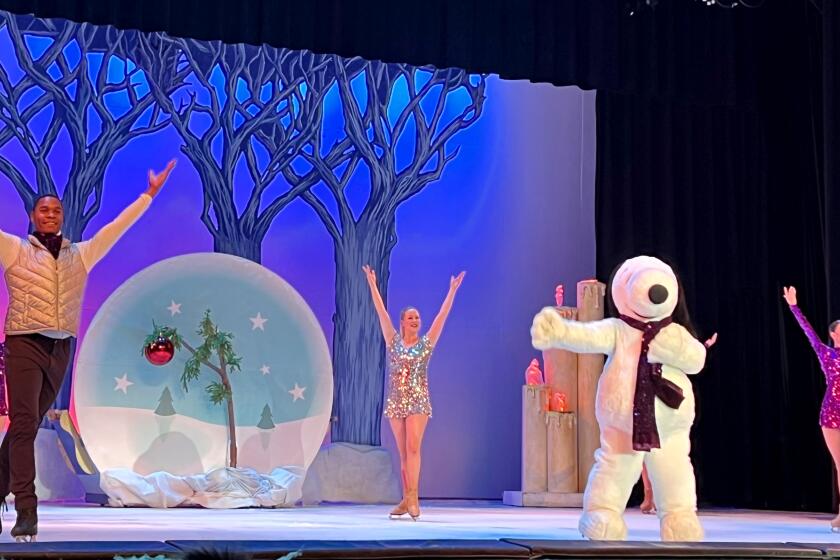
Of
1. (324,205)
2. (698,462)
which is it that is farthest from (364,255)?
(698,462)

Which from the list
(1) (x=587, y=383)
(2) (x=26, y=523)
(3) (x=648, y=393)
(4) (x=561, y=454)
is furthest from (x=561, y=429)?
A: (2) (x=26, y=523)

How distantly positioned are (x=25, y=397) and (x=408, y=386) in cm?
276

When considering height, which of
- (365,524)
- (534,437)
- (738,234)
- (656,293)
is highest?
(738,234)

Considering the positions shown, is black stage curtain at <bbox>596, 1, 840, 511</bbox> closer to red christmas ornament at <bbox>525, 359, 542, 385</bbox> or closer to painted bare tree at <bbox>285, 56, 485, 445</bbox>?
red christmas ornament at <bbox>525, 359, 542, 385</bbox>

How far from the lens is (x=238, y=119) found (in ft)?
31.5

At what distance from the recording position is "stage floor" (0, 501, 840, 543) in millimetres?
5566

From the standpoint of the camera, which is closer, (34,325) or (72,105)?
(34,325)

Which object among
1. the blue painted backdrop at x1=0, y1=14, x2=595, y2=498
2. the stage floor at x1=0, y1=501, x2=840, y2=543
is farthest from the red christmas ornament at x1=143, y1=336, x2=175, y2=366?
the stage floor at x1=0, y1=501, x2=840, y2=543

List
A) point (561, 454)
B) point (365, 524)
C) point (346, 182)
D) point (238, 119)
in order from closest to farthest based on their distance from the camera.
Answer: point (365, 524) → point (561, 454) → point (238, 119) → point (346, 182)

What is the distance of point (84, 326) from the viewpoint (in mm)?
9062

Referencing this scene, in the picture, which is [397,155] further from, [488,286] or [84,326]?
[84,326]

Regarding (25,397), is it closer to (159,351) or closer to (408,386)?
(408,386)

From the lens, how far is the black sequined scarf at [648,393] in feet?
16.0

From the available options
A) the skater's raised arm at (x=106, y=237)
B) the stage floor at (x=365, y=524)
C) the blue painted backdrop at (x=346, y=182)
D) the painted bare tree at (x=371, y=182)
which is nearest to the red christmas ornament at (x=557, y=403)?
the blue painted backdrop at (x=346, y=182)
